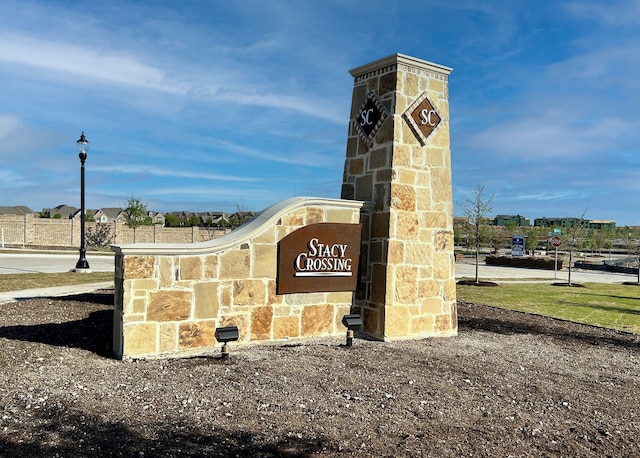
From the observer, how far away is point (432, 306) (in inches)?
363

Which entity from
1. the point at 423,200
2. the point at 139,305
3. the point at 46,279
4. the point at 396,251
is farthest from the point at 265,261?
the point at 46,279

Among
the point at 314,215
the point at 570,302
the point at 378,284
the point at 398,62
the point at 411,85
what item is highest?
the point at 398,62

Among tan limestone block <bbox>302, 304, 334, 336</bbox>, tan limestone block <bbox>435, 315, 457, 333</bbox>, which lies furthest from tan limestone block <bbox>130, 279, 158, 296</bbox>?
tan limestone block <bbox>435, 315, 457, 333</bbox>

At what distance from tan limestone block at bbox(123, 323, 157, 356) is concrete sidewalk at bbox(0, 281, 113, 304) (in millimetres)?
5860

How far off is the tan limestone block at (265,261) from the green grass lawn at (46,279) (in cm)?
907

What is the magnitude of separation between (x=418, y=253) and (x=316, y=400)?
4288mm

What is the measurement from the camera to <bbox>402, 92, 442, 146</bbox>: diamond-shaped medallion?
8875 millimetres

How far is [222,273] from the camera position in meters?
7.51

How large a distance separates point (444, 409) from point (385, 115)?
536 centimetres

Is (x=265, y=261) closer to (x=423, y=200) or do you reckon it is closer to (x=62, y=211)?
(x=423, y=200)

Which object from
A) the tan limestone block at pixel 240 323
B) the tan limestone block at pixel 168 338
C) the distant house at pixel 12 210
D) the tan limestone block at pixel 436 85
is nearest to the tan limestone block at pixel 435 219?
the tan limestone block at pixel 436 85

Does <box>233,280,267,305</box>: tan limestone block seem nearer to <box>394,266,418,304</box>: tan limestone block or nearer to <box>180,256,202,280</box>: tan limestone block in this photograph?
<box>180,256,202,280</box>: tan limestone block

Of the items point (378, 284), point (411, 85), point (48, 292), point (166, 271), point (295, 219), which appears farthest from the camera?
point (48, 292)

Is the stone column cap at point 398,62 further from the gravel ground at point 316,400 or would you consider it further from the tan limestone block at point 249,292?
the gravel ground at point 316,400
